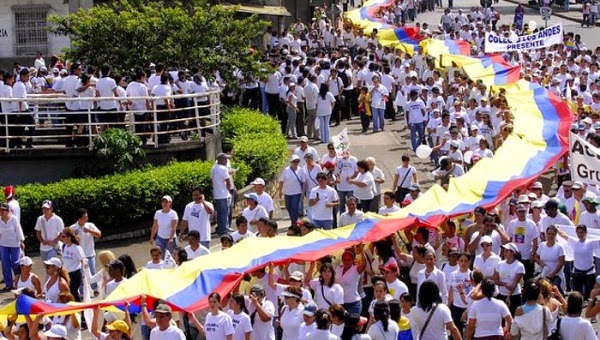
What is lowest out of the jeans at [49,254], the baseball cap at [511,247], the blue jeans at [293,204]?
the jeans at [49,254]

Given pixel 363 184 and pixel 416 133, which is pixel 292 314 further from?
pixel 416 133

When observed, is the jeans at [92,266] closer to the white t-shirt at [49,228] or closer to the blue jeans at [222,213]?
the white t-shirt at [49,228]

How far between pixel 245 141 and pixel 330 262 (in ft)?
33.2

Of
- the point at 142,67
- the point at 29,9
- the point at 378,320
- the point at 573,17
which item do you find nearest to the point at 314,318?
the point at 378,320

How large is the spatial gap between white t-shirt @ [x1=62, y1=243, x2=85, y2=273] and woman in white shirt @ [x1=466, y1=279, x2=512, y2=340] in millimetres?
5600

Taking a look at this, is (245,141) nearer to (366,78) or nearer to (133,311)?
(366,78)

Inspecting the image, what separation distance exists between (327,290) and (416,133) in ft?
43.5

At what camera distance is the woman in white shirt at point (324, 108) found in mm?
29219

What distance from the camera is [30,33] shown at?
35.2 metres

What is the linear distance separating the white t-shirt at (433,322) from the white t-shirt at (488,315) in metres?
0.35

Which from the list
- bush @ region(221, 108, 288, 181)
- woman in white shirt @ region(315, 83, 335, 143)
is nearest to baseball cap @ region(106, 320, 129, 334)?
bush @ region(221, 108, 288, 181)

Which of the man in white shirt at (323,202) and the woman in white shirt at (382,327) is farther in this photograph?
the man in white shirt at (323,202)

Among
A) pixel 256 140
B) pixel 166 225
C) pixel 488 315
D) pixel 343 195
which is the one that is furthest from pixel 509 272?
pixel 256 140

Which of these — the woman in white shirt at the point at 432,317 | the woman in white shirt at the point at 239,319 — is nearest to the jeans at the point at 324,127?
the woman in white shirt at the point at 239,319
